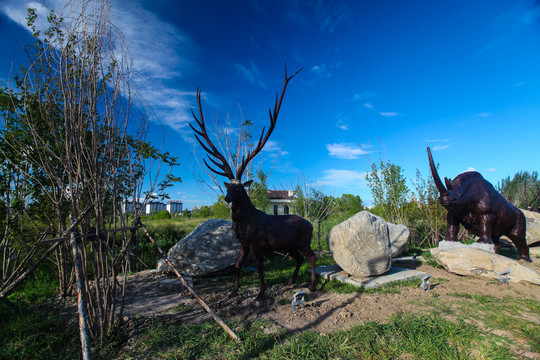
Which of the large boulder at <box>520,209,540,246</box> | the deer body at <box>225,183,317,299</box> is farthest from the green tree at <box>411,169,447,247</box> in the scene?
the deer body at <box>225,183,317,299</box>

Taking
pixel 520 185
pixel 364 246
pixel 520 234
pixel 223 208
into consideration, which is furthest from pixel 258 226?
pixel 520 185

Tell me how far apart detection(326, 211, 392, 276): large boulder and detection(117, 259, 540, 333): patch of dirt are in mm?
586

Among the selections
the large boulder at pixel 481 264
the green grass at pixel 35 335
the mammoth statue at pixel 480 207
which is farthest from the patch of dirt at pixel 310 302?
the mammoth statue at pixel 480 207

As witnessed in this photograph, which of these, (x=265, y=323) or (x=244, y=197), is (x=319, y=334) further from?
(x=244, y=197)

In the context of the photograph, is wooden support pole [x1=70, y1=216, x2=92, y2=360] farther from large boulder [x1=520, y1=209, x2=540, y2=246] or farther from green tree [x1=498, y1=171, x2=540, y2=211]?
green tree [x1=498, y1=171, x2=540, y2=211]

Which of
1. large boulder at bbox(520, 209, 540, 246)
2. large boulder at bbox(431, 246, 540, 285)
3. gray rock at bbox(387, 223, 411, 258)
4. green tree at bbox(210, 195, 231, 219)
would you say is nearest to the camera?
large boulder at bbox(431, 246, 540, 285)

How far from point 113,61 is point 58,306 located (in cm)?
399

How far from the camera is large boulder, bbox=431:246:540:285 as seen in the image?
4.51m

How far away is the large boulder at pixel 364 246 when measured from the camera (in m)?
4.80

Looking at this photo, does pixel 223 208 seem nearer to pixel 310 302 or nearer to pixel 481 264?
pixel 310 302

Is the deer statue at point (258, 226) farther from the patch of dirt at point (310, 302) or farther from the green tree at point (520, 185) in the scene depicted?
the green tree at point (520, 185)

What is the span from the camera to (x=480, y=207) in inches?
208

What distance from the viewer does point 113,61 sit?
3133 millimetres

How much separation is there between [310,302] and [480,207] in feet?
13.8
